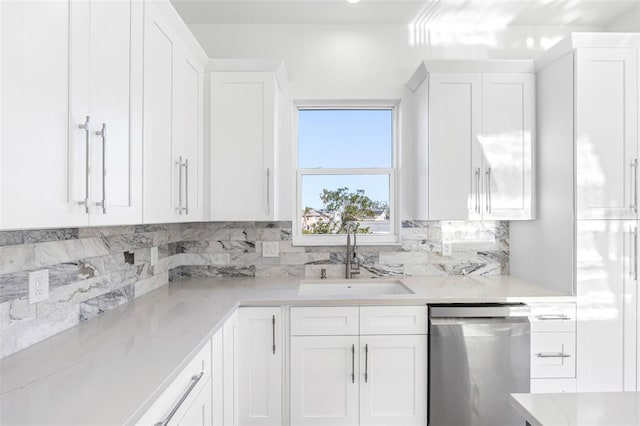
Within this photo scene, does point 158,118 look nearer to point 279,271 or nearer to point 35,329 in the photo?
point 35,329

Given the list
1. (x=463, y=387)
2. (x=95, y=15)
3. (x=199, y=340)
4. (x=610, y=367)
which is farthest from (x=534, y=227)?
(x=95, y=15)

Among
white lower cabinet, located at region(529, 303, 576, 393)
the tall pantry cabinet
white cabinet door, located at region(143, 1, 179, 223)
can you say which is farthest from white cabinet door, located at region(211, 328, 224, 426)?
the tall pantry cabinet

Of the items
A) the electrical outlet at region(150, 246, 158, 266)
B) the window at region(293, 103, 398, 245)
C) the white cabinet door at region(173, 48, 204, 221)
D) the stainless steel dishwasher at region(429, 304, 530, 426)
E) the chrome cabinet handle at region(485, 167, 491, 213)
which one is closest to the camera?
the white cabinet door at region(173, 48, 204, 221)

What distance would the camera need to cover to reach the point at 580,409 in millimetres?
969

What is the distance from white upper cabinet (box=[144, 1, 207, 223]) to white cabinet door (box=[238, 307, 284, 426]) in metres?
0.67

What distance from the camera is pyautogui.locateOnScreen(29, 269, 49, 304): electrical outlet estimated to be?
1.34 m

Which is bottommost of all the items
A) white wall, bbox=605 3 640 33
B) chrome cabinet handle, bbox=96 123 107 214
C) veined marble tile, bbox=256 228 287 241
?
veined marble tile, bbox=256 228 287 241

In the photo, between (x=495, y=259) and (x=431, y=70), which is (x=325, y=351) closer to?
(x=495, y=259)

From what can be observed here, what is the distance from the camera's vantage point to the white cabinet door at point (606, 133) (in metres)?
2.13

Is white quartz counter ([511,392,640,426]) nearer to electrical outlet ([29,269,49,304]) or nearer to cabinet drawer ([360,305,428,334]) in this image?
cabinet drawer ([360,305,428,334])

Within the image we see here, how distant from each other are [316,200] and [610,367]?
6.73 feet

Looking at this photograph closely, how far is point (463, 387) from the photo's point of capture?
2.08 meters

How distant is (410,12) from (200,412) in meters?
2.66

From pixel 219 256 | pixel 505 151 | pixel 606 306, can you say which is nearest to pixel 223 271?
pixel 219 256
